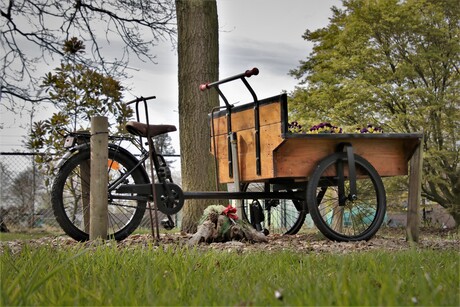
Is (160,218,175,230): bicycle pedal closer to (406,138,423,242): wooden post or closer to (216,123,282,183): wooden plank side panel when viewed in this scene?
(216,123,282,183): wooden plank side panel

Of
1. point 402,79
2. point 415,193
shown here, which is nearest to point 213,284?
point 415,193

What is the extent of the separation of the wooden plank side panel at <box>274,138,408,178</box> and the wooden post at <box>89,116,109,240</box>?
1.43 meters

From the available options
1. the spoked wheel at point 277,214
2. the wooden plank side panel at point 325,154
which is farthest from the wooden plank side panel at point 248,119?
the spoked wheel at point 277,214

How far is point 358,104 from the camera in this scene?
12625 millimetres

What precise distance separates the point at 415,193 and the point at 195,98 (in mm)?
2443

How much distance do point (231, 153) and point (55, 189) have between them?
1.68m

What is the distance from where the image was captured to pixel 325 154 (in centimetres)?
523

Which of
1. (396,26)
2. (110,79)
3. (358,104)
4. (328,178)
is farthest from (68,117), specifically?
(396,26)

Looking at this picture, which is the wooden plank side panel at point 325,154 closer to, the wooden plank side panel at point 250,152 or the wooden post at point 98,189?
the wooden plank side panel at point 250,152

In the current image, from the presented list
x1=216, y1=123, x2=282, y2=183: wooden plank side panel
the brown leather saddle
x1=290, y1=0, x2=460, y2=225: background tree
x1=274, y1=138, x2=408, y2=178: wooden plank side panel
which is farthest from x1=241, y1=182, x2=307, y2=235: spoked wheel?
Answer: x1=290, y1=0, x2=460, y2=225: background tree

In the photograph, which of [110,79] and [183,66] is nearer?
[183,66]

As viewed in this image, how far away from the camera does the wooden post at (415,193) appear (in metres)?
5.45

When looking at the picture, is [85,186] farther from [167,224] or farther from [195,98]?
[195,98]

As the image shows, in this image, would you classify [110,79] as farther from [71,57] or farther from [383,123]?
[383,123]
